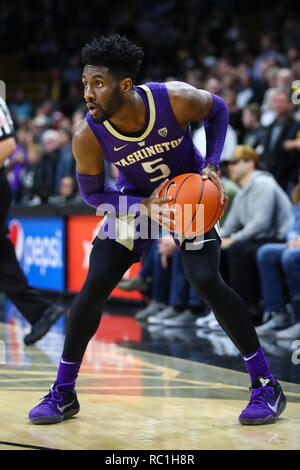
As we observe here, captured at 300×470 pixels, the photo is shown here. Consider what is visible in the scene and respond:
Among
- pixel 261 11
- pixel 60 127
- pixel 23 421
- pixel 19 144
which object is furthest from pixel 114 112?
pixel 261 11

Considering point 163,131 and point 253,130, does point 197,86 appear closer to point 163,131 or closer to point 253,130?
point 253,130

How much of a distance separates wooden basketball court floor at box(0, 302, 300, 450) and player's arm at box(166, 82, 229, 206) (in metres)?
1.11

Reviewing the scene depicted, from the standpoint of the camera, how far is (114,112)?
352 cm

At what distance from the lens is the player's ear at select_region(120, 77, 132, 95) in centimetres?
353

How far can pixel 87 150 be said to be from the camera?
11.9 feet

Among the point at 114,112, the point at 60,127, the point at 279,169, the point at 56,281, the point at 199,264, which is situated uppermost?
the point at 114,112

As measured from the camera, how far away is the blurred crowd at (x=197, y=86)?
701 cm

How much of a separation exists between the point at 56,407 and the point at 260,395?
101cm

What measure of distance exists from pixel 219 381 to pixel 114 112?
6.41 ft

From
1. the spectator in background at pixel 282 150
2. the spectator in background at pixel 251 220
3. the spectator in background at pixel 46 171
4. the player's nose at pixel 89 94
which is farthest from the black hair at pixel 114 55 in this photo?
the spectator in background at pixel 46 171

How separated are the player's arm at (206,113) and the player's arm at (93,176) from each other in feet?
1.36

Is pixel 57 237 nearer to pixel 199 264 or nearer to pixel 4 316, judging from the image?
pixel 4 316

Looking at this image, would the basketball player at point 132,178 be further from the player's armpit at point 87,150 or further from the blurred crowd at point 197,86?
the blurred crowd at point 197,86

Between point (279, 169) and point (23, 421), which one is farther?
point (279, 169)
